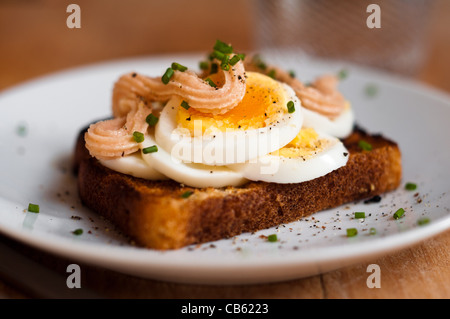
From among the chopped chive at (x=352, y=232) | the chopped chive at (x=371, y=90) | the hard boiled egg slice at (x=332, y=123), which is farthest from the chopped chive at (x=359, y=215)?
the chopped chive at (x=371, y=90)

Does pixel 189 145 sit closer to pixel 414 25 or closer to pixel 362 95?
pixel 362 95

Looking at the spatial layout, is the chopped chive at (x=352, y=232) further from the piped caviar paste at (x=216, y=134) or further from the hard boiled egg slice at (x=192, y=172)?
the hard boiled egg slice at (x=192, y=172)

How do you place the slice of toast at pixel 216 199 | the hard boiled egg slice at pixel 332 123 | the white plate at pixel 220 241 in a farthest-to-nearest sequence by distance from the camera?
the hard boiled egg slice at pixel 332 123
the slice of toast at pixel 216 199
the white plate at pixel 220 241

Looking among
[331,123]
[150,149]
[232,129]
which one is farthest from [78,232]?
[331,123]

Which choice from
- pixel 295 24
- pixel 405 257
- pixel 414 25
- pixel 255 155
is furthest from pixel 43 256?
pixel 414 25

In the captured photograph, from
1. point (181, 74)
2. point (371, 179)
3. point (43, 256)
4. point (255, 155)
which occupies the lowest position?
point (43, 256)
